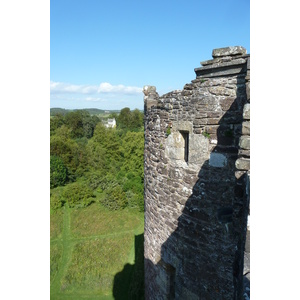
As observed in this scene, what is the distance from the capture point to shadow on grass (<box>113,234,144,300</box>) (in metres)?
10.2

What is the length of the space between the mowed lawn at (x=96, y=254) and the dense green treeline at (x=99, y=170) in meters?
1.73

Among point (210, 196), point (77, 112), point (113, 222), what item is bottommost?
point (113, 222)

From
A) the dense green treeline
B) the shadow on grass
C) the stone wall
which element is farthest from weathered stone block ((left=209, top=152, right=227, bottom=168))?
the dense green treeline

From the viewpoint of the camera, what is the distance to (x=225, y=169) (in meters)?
3.59

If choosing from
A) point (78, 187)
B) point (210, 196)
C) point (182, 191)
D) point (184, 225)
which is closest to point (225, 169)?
point (210, 196)

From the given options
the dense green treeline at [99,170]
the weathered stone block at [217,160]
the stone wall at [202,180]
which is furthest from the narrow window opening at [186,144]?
the dense green treeline at [99,170]

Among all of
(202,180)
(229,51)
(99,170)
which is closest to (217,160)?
(202,180)

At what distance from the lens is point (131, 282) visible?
36.4 ft

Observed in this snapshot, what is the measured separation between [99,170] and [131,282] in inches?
797

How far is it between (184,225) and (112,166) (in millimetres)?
27283

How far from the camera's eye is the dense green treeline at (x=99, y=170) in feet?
69.5

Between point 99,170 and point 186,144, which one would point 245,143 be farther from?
point 99,170
